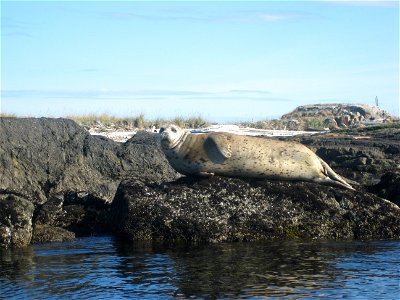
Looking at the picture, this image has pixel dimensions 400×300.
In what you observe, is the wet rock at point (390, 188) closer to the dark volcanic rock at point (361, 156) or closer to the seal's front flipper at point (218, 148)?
the dark volcanic rock at point (361, 156)

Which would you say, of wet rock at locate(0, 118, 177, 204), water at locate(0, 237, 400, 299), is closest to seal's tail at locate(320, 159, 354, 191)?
water at locate(0, 237, 400, 299)

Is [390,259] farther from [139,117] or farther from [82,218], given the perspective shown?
[139,117]

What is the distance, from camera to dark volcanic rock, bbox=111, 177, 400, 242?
37.7 feet

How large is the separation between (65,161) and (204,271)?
21.5 feet

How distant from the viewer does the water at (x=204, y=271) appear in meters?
8.46

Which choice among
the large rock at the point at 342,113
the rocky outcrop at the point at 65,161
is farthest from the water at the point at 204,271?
the large rock at the point at 342,113

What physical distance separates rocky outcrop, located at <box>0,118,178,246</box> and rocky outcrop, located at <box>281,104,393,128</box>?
62.4ft

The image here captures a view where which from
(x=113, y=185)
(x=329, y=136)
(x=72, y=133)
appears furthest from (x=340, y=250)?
(x=329, y=136)

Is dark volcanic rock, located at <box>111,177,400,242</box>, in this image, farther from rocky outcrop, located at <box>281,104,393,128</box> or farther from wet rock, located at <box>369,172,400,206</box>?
rocky outcrop, located at <box>281,104,393,128</box>

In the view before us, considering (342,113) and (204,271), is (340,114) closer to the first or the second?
(342,113)

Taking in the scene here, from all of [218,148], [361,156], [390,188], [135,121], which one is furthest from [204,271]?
[135,121]

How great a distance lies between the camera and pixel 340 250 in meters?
10.7

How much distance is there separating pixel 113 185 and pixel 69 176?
80cm

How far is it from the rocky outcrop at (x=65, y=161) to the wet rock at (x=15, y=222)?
1.65m
